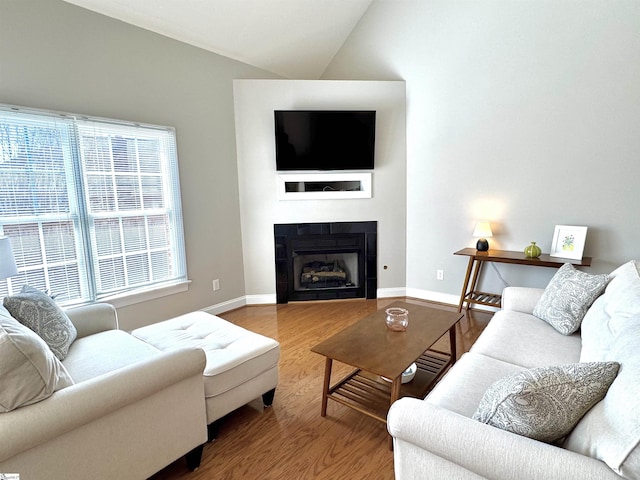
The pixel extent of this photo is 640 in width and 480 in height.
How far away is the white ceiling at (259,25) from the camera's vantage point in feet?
9.66

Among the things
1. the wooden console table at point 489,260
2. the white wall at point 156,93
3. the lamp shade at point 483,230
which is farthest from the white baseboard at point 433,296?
the white wall at point 156,93

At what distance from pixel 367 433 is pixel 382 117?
3.27m

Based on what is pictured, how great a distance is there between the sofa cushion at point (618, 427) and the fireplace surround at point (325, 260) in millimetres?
3078

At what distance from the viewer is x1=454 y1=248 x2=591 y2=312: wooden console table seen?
124 inches

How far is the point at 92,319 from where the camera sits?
2256 mm

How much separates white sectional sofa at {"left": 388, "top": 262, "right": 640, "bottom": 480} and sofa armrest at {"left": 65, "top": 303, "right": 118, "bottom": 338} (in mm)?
1962

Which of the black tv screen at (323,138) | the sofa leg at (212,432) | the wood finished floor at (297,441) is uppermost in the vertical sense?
the black tv screen at (323,138)

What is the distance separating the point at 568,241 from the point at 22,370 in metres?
3.90

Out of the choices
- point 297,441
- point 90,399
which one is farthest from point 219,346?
point 90,399

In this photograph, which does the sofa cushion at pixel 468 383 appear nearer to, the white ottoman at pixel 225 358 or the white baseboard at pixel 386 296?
the white ottoman at pixel 225 358

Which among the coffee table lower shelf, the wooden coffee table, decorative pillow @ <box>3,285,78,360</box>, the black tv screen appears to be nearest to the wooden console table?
the wooden coffee table

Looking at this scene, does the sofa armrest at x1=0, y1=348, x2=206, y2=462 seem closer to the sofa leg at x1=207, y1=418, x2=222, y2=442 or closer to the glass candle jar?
the sofa leg at x1=207, y1=418, x2=222, y2=442

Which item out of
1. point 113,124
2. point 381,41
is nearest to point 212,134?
point 113,124

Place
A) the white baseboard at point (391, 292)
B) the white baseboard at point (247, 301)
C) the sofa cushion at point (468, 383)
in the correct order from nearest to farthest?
the sofa cushion at point (468, 383)
the white baseboard at point (247, 301)
the white baseboard at point (391, 292)
